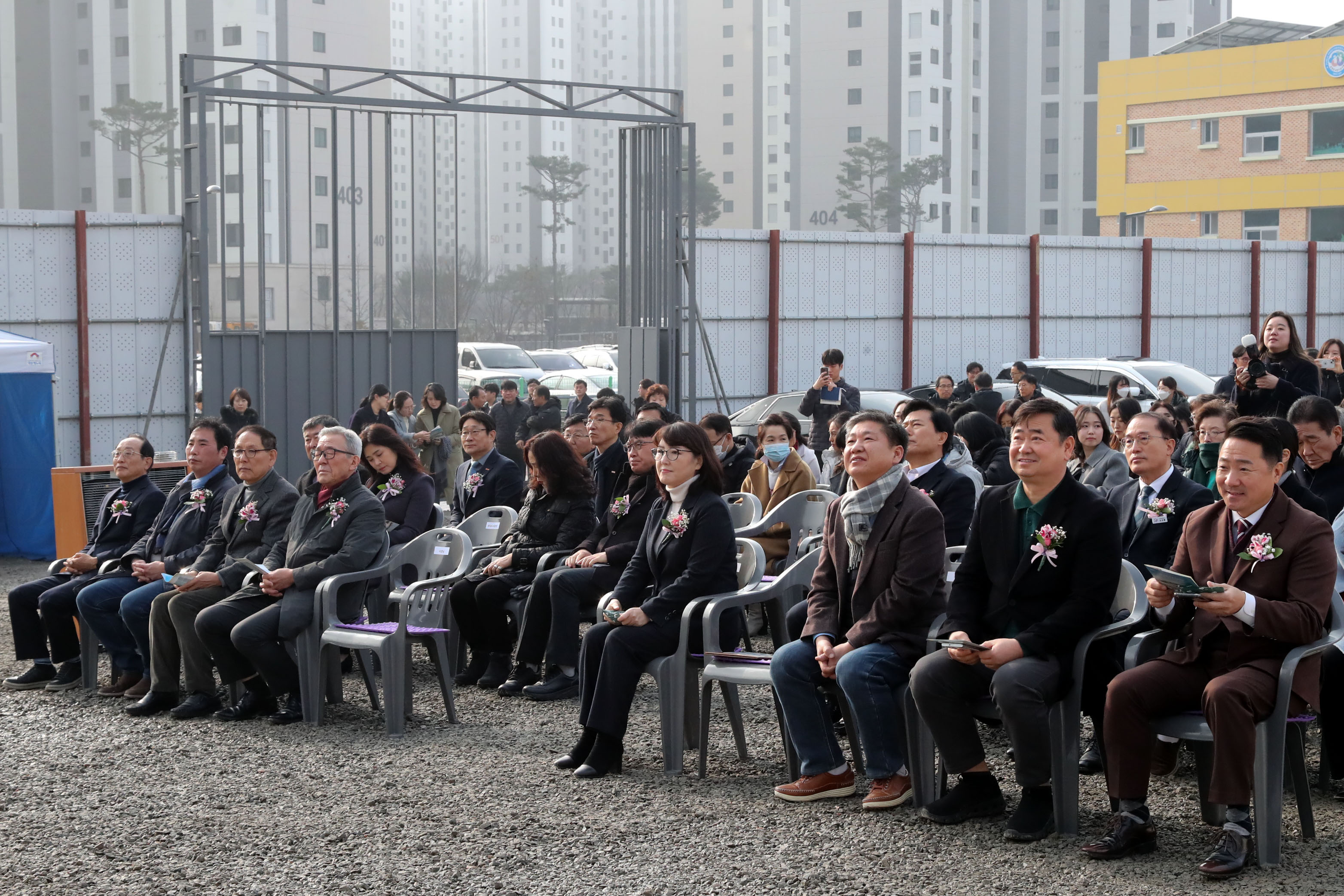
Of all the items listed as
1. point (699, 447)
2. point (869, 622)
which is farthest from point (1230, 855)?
point (699, 447)

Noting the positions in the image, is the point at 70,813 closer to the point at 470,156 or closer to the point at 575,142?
the point at 470,156

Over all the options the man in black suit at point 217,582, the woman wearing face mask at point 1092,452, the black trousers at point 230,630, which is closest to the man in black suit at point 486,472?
the man in black suit at point 217,582

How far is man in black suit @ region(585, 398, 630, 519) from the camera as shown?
8539 mm

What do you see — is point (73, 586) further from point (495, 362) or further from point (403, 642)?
point (495, 362)

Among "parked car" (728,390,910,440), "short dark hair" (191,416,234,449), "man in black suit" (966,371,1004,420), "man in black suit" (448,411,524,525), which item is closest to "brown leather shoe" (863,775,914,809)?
"man in black suit" (448,411,524,525)

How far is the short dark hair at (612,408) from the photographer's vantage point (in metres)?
8.71

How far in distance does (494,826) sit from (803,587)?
2.44 meters

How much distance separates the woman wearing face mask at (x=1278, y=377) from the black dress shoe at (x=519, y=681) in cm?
483

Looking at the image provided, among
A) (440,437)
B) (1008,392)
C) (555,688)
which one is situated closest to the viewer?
(555,688)

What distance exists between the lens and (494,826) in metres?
5.33

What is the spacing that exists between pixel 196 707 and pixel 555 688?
1756 millimetres

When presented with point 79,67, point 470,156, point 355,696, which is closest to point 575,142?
point 470,156

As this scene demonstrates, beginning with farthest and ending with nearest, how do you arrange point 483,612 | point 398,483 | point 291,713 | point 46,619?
point 398,483 → point 46,619 → point 483,612 → point 291,713

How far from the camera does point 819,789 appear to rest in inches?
218
